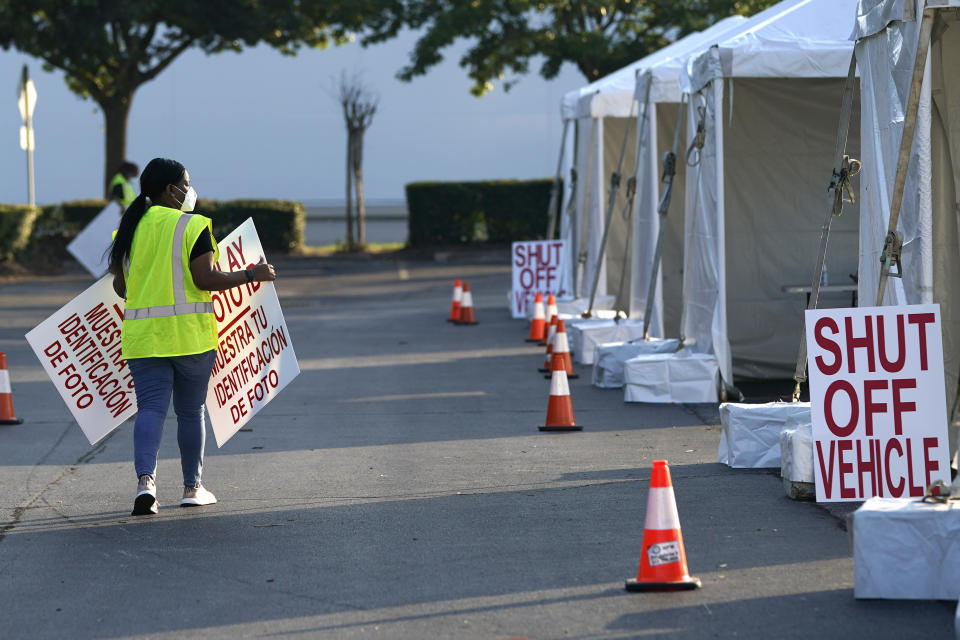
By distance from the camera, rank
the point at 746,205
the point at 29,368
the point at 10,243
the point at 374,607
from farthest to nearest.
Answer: the point at 10,243, the point at 29,368, the point at 746,205, the point at 374,607

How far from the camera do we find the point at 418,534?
684cm

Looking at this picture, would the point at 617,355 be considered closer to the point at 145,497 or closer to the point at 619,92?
the point at 619,92

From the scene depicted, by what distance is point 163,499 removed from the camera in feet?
25.9

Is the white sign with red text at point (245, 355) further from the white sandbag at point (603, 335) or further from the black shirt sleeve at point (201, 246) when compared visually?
the white sandbag at point (603, 335)

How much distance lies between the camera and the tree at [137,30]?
31500 millimetres

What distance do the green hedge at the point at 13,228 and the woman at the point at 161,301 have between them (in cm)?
2291

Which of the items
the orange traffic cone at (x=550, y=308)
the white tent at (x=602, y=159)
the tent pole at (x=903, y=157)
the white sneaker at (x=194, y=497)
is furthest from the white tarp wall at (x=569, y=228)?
the white sneaker at (x=194, y=497)

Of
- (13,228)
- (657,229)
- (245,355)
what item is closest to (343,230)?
(13,228)

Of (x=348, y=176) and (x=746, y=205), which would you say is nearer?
(x=746, y=205)

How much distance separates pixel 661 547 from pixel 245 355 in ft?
10.6

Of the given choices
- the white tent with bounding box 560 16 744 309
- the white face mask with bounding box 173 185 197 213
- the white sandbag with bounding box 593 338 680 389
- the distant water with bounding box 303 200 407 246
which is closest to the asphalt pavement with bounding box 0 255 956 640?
the white sandbag with bounding box 593 338 680 389

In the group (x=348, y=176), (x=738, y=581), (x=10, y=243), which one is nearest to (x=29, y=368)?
(x=738, y=581)

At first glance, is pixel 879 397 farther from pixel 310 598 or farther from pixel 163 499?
pixel 163 499

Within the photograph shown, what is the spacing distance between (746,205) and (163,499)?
21.1ft
